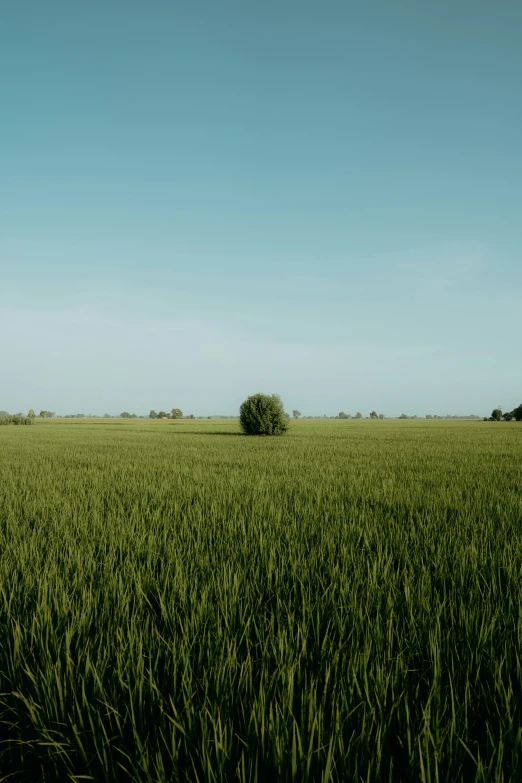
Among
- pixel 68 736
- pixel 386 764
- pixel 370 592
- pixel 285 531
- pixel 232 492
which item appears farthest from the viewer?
pixel 232 492

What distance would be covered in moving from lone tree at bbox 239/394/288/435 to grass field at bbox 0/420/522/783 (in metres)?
18.1

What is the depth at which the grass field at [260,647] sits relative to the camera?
1.11m

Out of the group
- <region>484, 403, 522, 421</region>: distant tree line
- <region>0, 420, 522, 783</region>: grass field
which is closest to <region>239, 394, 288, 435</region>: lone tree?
<region>0, 420, 522, 783</region>: grass field

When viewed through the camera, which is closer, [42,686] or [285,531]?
[42,686]

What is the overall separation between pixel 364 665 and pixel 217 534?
6.80ft

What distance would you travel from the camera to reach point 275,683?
1334 mm

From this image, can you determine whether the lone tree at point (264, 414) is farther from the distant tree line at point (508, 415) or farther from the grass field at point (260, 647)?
the distant tree line at point (508, 415)

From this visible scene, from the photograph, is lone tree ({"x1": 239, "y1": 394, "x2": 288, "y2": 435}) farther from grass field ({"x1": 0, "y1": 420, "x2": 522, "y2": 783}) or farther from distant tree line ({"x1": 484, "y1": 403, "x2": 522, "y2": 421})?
distant tree line ({"x1": 484, "y1": 403, "x2": 522, "y2": 421})

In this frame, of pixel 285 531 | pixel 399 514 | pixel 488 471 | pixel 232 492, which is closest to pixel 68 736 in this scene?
pixel 285 531

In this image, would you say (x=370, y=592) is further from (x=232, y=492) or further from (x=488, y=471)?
(x=488, y=471)

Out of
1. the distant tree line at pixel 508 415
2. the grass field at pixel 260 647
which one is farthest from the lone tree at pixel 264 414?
the distant tree line at pixel 508 415

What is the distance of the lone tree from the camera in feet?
72.7

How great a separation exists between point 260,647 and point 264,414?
2063 centimetres

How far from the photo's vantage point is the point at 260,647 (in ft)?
5.38
